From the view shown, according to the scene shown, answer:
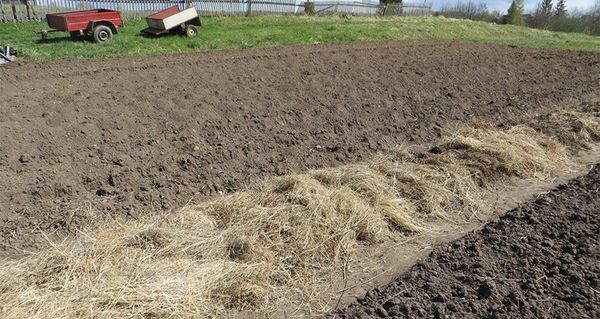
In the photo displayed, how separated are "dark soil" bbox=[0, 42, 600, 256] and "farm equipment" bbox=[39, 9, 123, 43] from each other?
232cm

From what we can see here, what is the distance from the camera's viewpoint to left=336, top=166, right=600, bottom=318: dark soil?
Answer: 3195 millimetres

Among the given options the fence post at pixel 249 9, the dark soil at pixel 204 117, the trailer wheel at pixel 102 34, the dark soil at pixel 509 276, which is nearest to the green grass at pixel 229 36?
the trailer wheel at pixel 102 34

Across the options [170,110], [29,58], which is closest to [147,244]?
[170,110]

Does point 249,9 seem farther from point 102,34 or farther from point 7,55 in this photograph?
point 7,55

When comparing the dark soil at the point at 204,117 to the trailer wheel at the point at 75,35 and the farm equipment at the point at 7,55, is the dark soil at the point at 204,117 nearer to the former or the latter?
the farm equipment at the point at 7,55

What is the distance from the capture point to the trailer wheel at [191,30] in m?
13.8

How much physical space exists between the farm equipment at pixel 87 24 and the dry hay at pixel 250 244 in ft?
31.1

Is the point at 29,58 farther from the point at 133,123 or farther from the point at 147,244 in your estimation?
the point at 147,244

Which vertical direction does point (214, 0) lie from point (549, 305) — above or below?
above

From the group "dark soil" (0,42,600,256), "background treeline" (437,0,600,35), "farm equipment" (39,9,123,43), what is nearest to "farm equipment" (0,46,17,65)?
"dark soil" (0,42,600,256)

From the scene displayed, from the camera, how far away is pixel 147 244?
386 cm

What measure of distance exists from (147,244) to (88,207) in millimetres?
1107

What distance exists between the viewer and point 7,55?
33.4 ft

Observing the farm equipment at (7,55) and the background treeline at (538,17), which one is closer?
the farm equipment at (7,55)
